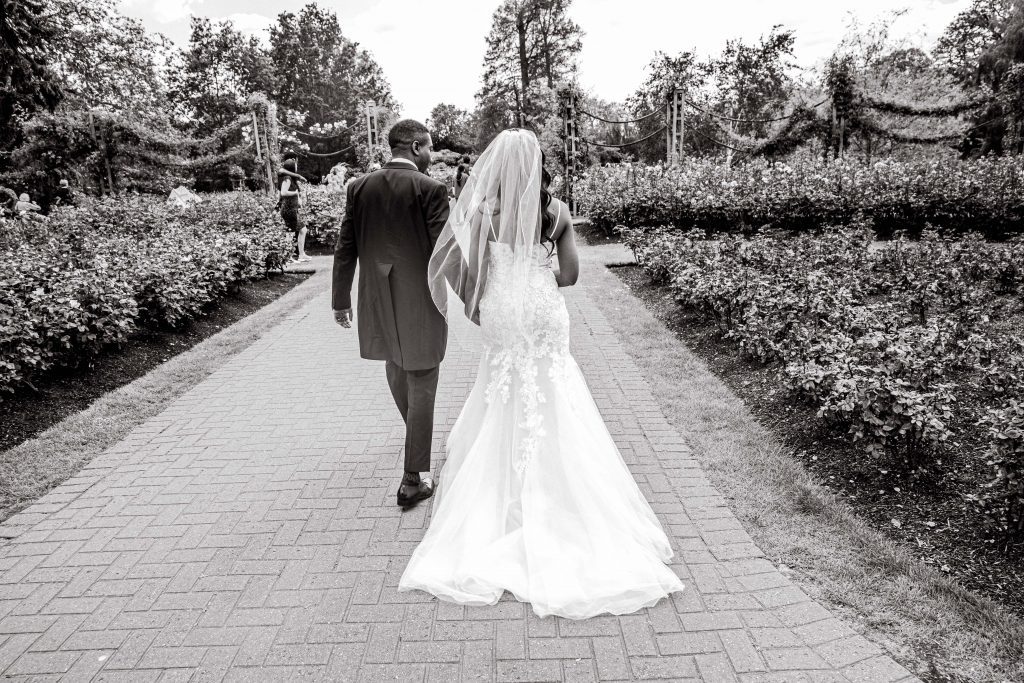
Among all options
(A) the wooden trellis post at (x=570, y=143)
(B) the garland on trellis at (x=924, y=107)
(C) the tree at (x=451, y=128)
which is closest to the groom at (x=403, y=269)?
(A) the wooden trellis post at (x=570, y=143)

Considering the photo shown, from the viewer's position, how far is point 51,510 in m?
3.82

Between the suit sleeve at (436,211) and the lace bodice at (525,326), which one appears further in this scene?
the suit sleeve at (436,211)

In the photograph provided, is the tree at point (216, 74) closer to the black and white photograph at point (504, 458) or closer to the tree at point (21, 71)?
the tree at point (21, 71)

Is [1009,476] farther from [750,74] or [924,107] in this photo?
[750,74]

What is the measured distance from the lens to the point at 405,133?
141 inches

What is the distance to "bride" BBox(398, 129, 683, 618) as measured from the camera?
2906 millimetres

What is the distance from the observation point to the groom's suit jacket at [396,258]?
11.5 feet

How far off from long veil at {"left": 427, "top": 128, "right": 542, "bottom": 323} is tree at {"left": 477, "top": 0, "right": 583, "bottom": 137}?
3847cm

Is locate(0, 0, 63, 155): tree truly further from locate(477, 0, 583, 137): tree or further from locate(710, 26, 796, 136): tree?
locate(710, 26, 796, 136): tree

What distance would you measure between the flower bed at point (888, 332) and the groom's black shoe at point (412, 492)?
2.41m

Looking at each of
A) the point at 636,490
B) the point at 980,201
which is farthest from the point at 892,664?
the point at 980,201

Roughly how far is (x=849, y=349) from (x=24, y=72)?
23.7 meters

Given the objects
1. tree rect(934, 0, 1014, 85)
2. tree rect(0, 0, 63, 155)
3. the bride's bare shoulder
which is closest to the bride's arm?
the bride's bare shoulder

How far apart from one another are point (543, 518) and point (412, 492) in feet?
3.16
